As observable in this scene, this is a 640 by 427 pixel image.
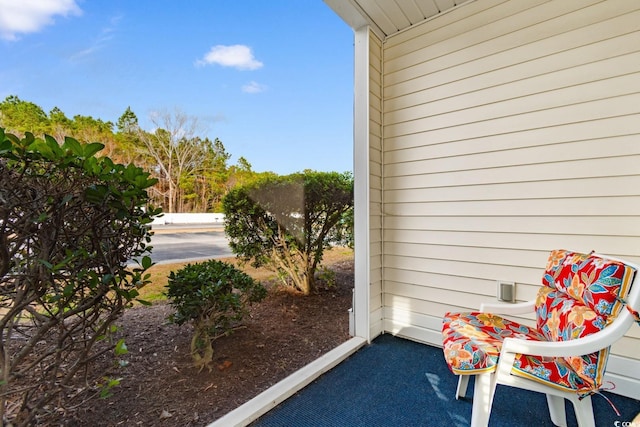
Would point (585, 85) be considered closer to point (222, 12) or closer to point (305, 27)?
point (305, 27)

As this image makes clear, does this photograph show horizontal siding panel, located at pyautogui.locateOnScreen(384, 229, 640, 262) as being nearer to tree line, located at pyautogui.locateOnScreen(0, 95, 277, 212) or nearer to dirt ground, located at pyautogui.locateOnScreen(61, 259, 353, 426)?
dirt ground, located at pyautogui.locateOnScreen(61, 259, 353, 426)

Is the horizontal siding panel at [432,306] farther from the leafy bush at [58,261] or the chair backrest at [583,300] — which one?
the leafy bush at [58,261]

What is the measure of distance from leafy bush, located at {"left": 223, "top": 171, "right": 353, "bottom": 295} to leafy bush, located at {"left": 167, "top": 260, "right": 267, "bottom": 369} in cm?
20

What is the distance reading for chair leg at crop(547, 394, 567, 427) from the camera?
1456 millimetres

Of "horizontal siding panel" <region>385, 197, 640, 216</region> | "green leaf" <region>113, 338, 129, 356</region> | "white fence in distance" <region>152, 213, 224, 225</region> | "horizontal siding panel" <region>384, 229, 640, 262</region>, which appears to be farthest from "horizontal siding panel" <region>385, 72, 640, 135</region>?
"green leaf" <region>113, 338, 129, 356</region>

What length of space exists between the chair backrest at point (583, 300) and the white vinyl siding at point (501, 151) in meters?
0.41

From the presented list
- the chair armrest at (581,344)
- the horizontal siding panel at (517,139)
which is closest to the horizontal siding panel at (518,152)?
the horizontal siding panel at (517,139)

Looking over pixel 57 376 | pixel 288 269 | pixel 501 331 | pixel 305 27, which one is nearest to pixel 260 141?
pixel 305 27

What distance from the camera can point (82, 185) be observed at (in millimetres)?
1026

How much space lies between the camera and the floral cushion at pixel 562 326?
1.22 metres

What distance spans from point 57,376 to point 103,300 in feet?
0.98

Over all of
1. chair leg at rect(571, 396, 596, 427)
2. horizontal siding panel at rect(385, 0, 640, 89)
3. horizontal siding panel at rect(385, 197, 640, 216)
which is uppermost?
horizontal siding panel at rect(385, 0, 640, 89)

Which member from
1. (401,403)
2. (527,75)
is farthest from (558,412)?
(527,75)

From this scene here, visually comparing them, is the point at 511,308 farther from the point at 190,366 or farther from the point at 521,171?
the point at 190,366
